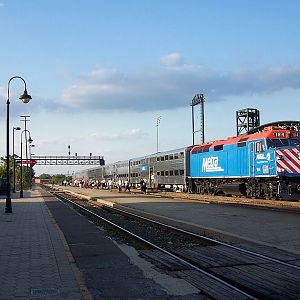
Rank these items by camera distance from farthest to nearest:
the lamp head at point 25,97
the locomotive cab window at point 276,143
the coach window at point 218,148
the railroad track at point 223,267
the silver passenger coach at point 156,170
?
the silver passenger coach at point 156,170
the coach window at point 218,148
the locomotive cab window at point 276,143
the lamp head at point 25,97
the railroad track at point 223,267

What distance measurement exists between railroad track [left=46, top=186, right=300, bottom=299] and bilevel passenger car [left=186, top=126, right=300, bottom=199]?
13.8 metres

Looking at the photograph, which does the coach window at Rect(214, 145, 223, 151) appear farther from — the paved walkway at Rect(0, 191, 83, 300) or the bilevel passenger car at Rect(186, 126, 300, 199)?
the paved walkway at Rect(0, 191, 83, 300)

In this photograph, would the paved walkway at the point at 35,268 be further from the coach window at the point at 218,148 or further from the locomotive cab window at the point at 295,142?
the coach window at the point at 218,148

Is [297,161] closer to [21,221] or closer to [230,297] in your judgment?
[21,221]

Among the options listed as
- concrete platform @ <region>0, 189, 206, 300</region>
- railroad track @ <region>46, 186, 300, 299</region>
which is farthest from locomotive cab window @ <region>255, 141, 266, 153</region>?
concrete platform @ <region>0, 189, 206, 300</region>

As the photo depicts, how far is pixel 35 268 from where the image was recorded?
8.72m

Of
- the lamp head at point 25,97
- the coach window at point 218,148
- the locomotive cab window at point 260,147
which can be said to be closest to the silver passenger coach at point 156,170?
the coach window at point 218,148

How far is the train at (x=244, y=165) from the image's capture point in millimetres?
25953

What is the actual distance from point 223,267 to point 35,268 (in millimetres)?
3581

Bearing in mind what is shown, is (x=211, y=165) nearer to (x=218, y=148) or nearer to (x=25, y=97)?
(x=218, y=148)

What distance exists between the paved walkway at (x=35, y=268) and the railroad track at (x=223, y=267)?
6.51ft

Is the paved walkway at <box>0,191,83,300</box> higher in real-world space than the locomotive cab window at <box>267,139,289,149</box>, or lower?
lower

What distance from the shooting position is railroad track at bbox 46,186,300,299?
22.9 ft

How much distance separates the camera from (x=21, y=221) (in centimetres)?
1884
